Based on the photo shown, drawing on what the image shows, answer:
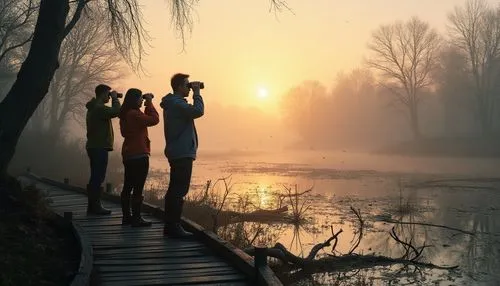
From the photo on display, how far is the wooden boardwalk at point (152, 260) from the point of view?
13.7ft

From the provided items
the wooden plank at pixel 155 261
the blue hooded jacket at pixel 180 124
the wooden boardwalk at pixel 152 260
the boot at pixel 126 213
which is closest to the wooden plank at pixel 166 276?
the wooden boardwalk at pixel 152 260

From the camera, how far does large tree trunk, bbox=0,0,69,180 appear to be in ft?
20.3

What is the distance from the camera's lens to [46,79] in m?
6.55

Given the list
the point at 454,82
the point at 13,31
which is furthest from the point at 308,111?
the point at 13,31

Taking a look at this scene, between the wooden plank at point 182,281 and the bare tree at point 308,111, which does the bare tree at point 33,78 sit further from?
the bare tree at point 308,111

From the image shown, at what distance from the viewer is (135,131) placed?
20.2ft

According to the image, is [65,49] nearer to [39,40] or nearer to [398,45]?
[39,40]

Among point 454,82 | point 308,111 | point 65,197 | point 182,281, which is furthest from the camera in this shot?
point 308,111

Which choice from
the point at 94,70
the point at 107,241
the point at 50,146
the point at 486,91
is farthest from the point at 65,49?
the point at 486,91

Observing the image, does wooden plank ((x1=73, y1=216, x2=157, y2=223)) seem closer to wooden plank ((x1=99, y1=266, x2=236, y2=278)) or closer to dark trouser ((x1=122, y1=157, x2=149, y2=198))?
dark trouser ((x1=122, y1=157, x2=149, y2=198))

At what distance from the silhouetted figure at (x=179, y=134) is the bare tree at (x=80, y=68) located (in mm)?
23856

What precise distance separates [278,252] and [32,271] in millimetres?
→ 3966

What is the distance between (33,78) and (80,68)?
28466mm

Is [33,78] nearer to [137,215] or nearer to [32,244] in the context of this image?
[137,215]
